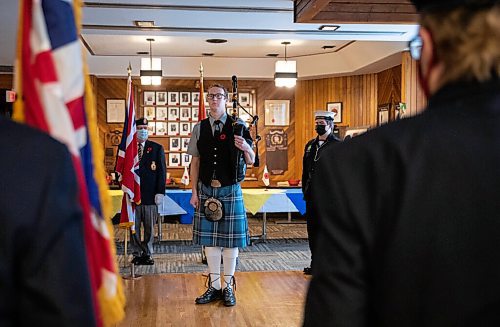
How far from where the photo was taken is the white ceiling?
561cm

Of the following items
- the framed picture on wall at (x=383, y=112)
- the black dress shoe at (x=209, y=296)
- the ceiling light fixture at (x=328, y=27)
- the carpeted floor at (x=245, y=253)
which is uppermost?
the ceiling light fixture at (x=328, y=27)

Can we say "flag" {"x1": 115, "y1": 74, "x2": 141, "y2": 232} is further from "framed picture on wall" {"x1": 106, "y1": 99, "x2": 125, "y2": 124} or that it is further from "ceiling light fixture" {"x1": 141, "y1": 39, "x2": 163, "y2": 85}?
"framed picture on wall" {"x1": 106, "y1": 99, "x2": 125, "y2": 124}

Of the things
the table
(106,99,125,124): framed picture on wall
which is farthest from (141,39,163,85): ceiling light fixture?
(106,99,125,124): framed picture on wall

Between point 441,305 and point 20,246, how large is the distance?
0.67 m

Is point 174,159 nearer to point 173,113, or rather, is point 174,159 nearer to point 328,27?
point 173,113

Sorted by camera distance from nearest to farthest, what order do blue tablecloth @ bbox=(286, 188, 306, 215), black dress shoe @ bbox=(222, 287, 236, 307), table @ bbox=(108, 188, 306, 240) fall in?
1. black dress shoe @ bbox=(222, 287, 236, 307)
2. table @ bbox=(108, 188, 306, 240)
3. blue tablecloth @ bbox=(286, 188, 306, 215)

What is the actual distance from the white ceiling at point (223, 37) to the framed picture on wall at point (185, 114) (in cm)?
69

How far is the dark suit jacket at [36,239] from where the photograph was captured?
0.89m

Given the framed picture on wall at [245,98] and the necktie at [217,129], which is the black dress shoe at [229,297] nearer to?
the necktie at [217,129]

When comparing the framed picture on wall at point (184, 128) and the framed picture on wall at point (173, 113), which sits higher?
the framed picture on wall at point (173, 113)

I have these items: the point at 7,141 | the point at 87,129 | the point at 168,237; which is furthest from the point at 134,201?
the point at 7,141

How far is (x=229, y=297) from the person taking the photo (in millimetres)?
4484

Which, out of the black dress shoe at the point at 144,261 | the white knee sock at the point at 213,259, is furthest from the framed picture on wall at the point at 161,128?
the white knee sock at the point at 213,259

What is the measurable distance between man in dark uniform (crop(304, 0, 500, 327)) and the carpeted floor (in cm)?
485
